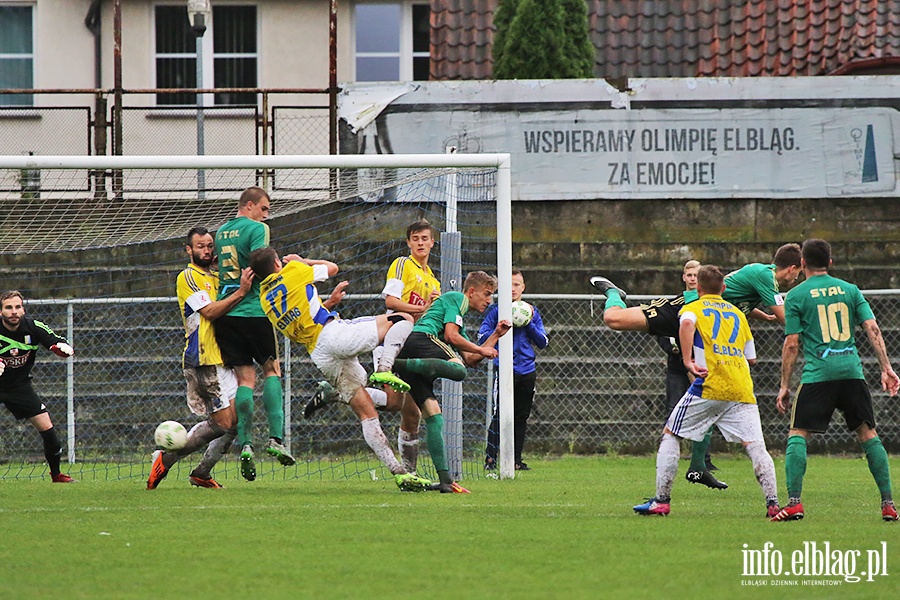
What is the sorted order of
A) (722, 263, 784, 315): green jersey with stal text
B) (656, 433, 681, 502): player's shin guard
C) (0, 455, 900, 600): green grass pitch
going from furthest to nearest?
(722, 263, 784, 315): green jersey with stal text, (656, 433, 681, 502): player's shin guard, (0, 455, 900, 600): green grass pitch

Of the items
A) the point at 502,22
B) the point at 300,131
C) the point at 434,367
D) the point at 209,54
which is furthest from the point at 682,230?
the point at 209,54

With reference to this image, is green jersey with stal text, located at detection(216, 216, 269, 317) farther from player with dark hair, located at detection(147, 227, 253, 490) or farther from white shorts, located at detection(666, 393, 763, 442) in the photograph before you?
white shorts, located at detection(666, 393, 763, 442)

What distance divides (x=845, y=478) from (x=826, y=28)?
934 centimetres

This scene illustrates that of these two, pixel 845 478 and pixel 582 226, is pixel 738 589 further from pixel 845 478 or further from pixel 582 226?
pixel 582 226

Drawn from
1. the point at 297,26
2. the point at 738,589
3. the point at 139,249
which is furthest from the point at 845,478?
the point at 297,26

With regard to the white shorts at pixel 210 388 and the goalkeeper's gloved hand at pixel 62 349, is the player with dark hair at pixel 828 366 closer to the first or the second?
the white shorts at pixel 210 388

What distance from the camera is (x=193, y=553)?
6383 millimetres

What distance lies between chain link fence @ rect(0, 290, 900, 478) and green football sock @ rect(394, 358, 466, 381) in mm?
4427

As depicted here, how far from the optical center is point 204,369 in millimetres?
10078

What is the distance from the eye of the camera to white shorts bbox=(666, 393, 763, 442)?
26.1ft

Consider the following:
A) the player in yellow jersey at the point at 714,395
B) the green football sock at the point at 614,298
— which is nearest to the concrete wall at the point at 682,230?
the green football sock at the point at 614,298

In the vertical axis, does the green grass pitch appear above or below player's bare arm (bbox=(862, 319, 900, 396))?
below

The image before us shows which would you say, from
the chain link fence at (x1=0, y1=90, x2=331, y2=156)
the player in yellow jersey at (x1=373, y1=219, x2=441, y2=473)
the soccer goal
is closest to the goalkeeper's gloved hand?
the soccer goal

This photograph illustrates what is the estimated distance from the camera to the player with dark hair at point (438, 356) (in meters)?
9.18
